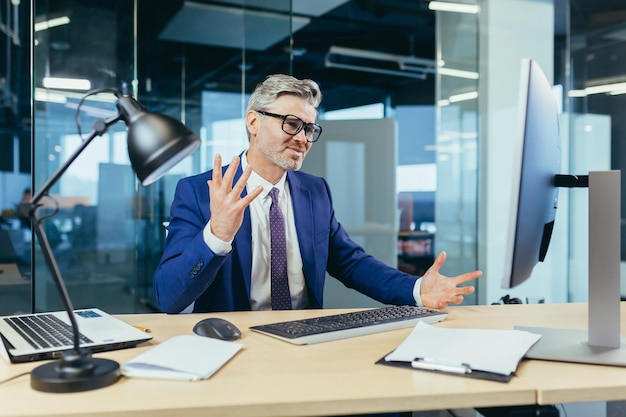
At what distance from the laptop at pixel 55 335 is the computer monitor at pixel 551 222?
0.81 m

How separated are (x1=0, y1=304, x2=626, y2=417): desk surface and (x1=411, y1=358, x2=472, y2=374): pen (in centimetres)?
2

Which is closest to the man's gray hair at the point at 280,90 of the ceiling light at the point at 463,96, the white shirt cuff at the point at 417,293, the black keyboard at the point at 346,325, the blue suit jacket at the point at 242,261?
the blue suit jacket at the point at 242,261

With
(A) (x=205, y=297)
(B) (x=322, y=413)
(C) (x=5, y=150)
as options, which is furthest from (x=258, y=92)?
(C) (x=5, y=150)

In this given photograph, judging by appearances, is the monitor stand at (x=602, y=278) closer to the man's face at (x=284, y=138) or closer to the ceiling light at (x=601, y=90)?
the man's face at (x=284, y=138)

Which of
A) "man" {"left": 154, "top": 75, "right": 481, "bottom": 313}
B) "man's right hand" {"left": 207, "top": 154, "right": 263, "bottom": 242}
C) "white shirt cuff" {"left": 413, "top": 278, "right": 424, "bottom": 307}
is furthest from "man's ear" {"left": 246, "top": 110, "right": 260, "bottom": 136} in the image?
"white shirt cuff" {"left": 413, "top": 278, "right": 424, "bottom": 307}

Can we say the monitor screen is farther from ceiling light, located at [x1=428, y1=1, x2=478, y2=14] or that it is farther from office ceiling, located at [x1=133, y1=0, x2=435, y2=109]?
ceiling light, located at [x1=428, y1=1, x2=478, y2=14]

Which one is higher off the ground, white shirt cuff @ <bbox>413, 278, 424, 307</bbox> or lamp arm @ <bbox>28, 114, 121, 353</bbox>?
lamp arm @ <bbox>28, 114, 121, 353</bbox>

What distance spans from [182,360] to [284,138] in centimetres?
115

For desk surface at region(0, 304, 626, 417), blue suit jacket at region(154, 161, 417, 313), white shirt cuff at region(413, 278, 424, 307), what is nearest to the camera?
desk surface at region(0, 304, 626, 417)

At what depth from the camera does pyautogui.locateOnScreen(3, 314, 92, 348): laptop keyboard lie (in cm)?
116

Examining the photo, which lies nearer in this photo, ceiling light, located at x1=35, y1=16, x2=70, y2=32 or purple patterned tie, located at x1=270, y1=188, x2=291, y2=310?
purple patterned tie, located at x1=270, y1=188, x2=291, y2=310

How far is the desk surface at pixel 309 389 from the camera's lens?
35.0 inches

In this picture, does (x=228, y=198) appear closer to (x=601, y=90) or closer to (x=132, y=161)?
(x=132, y=161)

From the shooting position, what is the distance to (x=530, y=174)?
39.5 inches
